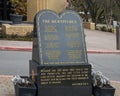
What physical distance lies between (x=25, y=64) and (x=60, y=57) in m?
7.24

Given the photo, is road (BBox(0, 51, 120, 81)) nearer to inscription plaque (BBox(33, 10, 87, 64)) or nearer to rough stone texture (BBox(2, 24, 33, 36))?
inscription plaque (BBox(33, 10, 87, 64))

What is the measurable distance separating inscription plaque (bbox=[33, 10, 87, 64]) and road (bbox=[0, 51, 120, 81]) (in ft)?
14.9

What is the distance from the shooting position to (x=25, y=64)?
1554 centimetres

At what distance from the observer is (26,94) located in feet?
27.0

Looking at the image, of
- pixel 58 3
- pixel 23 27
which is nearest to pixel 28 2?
pixel 58 3

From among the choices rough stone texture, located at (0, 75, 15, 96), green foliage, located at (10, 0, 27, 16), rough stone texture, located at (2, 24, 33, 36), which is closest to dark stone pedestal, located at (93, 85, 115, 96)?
rough stone texture, located at (0, 75, 15, 96)

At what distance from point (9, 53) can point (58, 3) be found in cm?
1327

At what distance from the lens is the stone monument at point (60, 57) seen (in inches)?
326

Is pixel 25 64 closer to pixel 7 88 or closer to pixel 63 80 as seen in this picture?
pixel 7 88

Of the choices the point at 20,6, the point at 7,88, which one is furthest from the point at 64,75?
the point at 20,6

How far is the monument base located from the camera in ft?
27.1

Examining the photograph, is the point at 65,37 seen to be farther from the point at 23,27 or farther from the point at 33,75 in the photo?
the point at 23,27

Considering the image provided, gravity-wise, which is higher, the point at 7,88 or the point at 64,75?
the point at 64,75

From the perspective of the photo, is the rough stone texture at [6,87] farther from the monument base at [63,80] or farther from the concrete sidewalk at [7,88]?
the monument base at [63,80]
